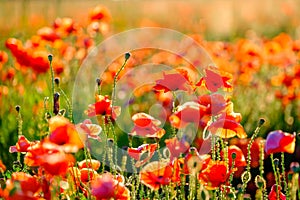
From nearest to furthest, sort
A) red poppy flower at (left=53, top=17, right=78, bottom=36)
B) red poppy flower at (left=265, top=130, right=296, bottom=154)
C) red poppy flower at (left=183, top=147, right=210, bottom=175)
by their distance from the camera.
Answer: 1. red poppy flower at (left=183, top=147, right=210, bottom=175)
2. red poppy flower at (left=265, top=130, right=296, bottom=154)
3. red poppy flower at (left=53, top=17, right=78, bottom=36)

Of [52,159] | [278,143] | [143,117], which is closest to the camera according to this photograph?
[52,159]

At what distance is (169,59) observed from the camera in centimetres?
460

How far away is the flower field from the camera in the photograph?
1.72 m

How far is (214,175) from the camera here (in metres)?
1.72

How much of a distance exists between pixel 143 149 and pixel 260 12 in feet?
24.1

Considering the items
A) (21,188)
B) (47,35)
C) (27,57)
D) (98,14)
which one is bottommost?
(21,188)

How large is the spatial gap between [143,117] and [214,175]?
30cm

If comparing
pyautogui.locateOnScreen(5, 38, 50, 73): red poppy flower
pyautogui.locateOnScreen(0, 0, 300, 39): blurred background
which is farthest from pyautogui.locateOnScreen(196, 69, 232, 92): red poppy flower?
pyautogui.locateOnScreen(0, 0, 300, 39): blurred background

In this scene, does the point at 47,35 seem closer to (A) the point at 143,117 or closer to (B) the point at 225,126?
(A) the point at 143,117

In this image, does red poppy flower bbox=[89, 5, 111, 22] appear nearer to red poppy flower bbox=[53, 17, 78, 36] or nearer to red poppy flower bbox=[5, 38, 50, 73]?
red poppy flower bbox=[53, 17, 78, 36]

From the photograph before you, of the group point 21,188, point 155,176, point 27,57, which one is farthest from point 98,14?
point 21,188

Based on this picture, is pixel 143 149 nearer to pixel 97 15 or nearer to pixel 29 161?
pixel 29 161

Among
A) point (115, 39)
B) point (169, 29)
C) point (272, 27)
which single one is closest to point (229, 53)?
point (115, 39)

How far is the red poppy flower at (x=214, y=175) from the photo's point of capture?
1721 mm
